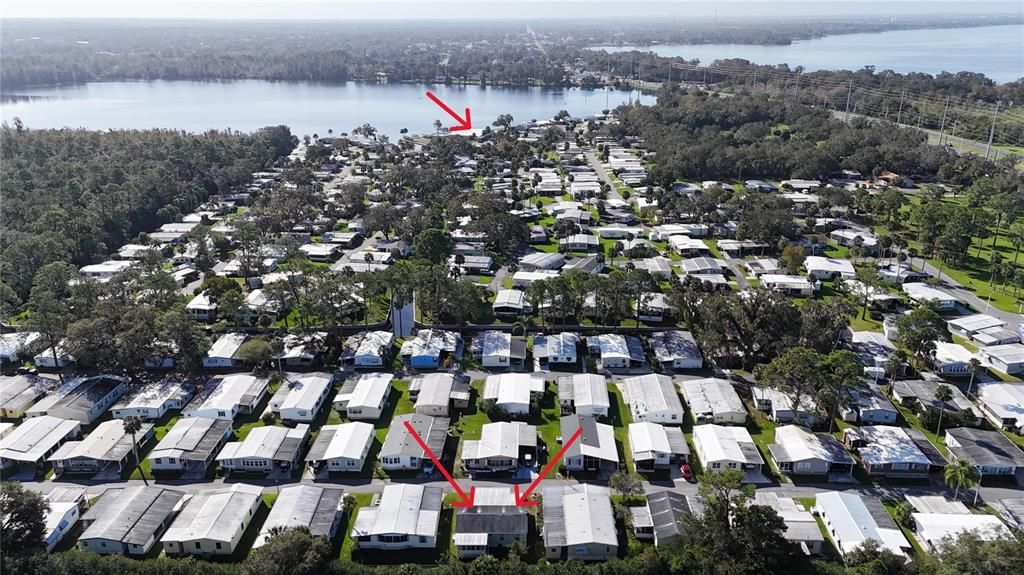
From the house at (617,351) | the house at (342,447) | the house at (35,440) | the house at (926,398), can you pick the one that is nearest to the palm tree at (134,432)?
the house at (35,440)


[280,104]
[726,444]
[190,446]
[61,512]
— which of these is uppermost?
[280,104]

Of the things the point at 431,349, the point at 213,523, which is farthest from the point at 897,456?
the point at 213,523

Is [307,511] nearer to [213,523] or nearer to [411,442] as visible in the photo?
[213,523]

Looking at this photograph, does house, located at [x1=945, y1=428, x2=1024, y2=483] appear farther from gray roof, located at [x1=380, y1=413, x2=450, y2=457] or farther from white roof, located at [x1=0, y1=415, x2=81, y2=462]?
white roof, located at [x1=0, y1=415, x2=81, y2=462]

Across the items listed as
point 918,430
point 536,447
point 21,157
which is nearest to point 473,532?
point 536,447

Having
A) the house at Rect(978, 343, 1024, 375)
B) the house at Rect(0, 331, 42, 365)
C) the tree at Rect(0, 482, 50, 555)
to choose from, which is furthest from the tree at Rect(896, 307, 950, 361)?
the house at Rect(0, 331, 42, 365)

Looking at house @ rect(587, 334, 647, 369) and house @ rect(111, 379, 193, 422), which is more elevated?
house @ rect(587, 334, 647, 369)

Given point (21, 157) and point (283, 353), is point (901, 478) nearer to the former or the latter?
point (283, 353)
